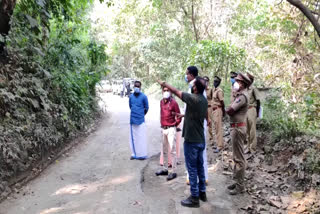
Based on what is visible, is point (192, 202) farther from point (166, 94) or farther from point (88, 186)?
point (166, 94)

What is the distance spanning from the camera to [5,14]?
6.06m

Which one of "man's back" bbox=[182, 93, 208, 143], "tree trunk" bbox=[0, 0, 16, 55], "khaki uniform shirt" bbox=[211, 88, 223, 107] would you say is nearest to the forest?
"tree trunk" bbox=[0, 0, 16, 55]

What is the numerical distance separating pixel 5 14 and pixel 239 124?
513 cm

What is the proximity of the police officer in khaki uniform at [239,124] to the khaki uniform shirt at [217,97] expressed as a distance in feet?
9.38

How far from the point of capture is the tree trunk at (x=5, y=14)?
19.5ft

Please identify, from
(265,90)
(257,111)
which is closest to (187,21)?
(265,90)

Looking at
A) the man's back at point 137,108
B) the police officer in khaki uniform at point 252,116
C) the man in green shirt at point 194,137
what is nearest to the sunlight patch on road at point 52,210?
the man in green shirt at point 194,137

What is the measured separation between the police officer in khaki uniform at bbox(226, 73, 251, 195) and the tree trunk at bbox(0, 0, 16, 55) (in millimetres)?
4736

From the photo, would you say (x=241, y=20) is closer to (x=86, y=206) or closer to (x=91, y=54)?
(x=91, y=54)

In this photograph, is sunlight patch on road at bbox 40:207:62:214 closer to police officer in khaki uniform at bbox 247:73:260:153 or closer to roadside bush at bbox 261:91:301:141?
police officer in khaki uniform at bbox 247:73:260:153

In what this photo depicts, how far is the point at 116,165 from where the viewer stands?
294 inches

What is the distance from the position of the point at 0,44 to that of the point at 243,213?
235 inches

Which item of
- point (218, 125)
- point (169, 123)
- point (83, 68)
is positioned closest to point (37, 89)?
point (169, 123)

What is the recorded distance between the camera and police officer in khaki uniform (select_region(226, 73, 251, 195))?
5.47 meters
